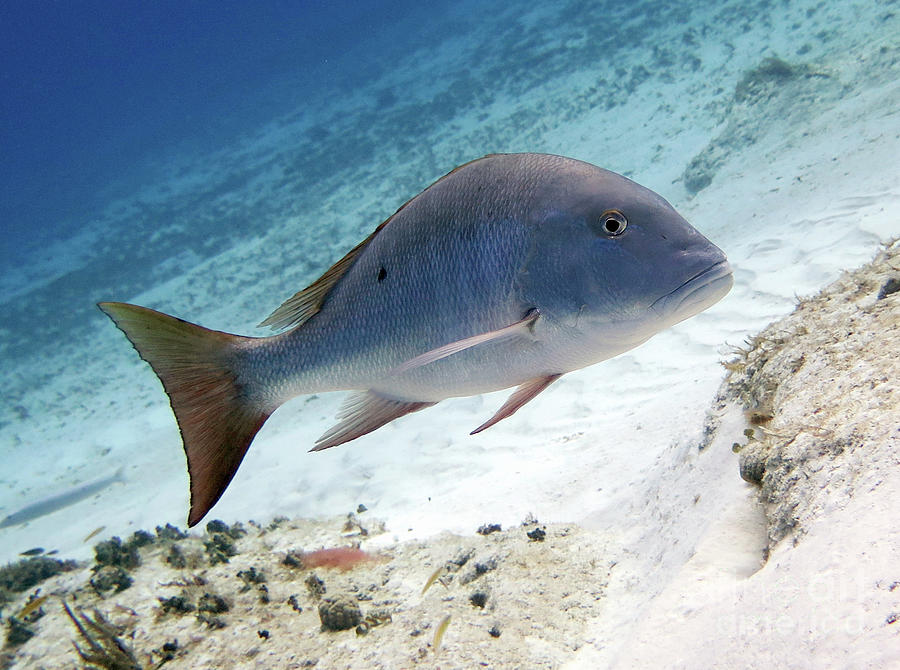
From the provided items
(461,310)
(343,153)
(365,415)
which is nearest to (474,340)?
(461,310)

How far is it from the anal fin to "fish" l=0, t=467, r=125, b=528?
988 cm

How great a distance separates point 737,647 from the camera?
54.3 inches

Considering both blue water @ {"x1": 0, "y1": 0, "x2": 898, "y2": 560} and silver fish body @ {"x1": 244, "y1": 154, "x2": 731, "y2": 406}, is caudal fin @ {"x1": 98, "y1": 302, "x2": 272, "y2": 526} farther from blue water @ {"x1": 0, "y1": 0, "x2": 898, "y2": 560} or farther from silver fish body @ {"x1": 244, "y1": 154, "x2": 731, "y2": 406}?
blue water @ {"x1": 0, "y1": 0, "x2": 898, "y2": 560}

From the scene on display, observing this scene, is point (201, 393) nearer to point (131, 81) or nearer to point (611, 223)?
point (611, 223)

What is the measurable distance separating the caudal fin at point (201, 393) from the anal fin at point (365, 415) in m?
0.33

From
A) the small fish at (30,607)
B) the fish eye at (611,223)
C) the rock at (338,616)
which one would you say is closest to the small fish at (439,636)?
the rock at (338,616)

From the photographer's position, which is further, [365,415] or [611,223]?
[365,415]

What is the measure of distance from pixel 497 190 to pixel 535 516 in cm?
287

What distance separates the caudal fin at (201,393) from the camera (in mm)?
1850

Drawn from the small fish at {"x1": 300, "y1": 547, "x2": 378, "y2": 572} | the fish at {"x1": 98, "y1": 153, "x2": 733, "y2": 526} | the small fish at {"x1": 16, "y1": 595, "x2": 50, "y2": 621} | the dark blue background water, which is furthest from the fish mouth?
the dark blue background water

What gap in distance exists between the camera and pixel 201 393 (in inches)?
77.9

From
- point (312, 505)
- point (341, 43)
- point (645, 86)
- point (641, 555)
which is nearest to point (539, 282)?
point (641, 555)

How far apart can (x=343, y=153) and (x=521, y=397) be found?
81.7 ft

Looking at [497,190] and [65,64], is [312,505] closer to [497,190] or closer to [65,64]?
[497,190]
